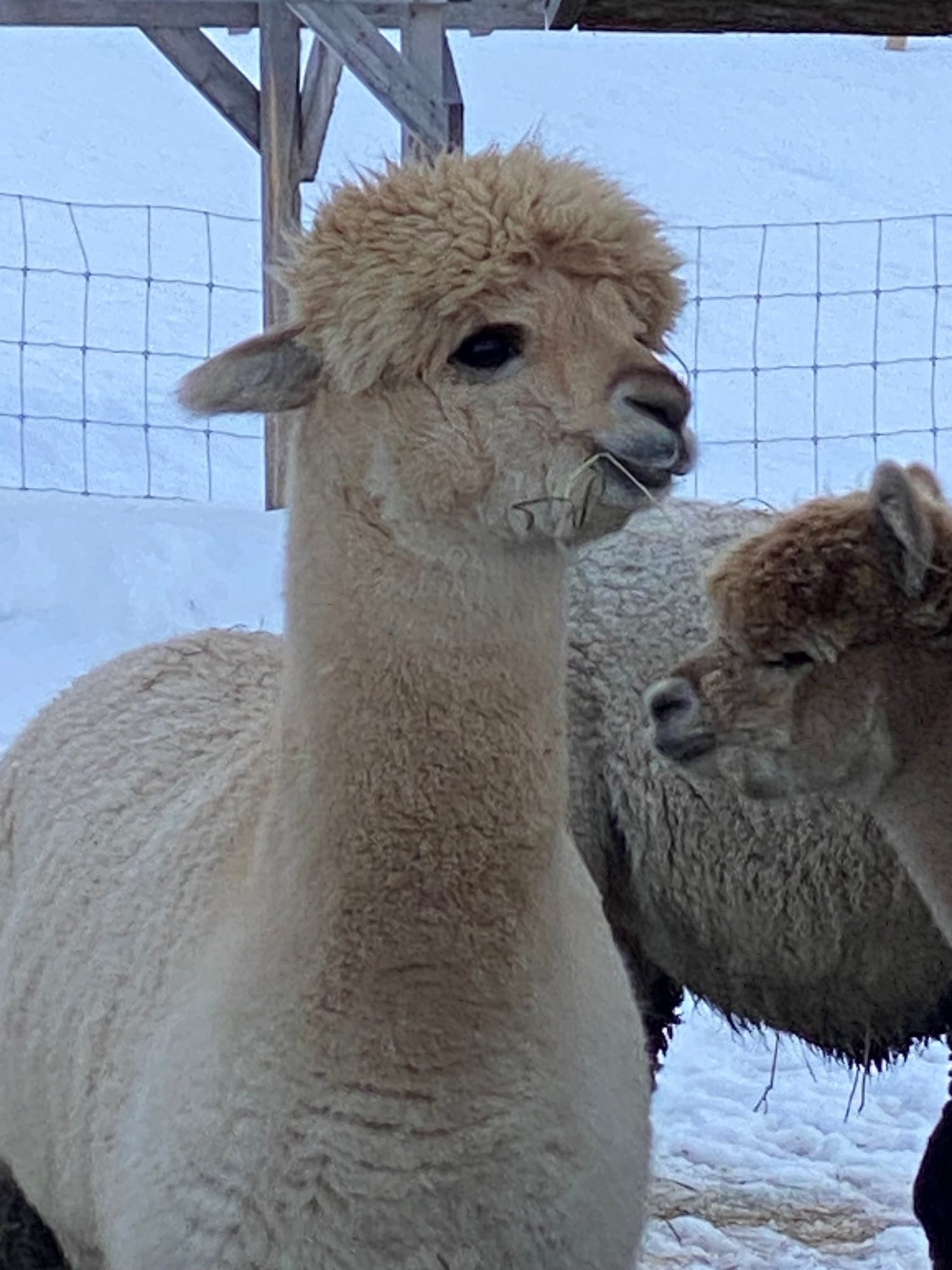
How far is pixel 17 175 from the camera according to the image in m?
22.6

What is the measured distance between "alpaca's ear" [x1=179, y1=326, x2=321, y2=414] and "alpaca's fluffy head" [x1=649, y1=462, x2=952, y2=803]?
794 mm

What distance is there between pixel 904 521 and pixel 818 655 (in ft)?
0.92

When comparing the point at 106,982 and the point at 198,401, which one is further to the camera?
the point at 106,982

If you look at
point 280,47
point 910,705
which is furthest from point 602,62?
point 910,705

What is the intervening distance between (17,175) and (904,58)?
11.6 m

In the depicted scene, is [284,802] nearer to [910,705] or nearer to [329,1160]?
[329,1160]

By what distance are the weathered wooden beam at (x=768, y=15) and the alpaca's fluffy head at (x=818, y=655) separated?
756mm

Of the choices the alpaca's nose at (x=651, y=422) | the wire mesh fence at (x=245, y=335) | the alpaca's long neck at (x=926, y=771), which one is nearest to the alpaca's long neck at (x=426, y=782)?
the alpaca's nose at (x=651, y=422)

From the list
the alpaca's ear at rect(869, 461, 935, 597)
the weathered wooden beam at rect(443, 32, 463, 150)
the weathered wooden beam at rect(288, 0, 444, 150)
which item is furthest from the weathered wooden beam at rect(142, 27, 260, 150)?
the alpaca's ear at rect(869, 461, 935, 597)

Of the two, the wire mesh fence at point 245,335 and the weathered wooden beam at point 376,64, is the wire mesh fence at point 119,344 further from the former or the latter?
the weathered wooden beam at point 376,64

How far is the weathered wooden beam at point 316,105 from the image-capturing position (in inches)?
388

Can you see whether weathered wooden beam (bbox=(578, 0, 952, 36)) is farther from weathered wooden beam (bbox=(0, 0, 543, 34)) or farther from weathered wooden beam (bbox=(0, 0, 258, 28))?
weathered wooden beam (bbox=(0, 0, 258, 28))

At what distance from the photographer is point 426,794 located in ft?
10.6

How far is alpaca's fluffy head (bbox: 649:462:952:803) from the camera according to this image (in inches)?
142
